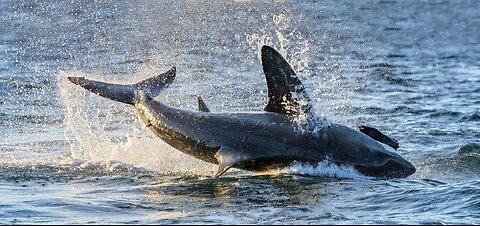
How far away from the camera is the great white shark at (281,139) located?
42.4 feet

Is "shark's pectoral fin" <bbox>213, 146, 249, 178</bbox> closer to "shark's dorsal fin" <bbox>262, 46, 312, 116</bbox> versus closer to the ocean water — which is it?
the ocean water

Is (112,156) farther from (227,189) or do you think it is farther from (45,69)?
(45,69)

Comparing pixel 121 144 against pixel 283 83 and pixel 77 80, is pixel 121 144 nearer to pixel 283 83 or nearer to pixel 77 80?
pixel 77 80

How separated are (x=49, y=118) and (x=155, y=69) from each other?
30.2ft

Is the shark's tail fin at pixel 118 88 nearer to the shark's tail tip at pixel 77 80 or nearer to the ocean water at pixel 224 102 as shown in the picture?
the shark's tail tip at pixel 77 80

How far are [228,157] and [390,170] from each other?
218 centimetres

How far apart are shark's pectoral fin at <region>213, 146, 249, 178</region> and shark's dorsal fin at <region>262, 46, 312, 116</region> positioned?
34.4 inches

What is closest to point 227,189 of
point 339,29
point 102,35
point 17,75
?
point 17,75

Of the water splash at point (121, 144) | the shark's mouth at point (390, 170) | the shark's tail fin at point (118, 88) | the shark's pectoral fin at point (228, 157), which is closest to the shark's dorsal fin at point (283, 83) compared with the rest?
the shark's pectoral fin at point (228, 157)

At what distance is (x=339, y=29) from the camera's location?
3859 centimetres

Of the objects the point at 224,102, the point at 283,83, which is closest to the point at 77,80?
the point at 283,83

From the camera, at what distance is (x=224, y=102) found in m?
21.8

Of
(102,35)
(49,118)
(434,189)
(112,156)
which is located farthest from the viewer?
(102,35)

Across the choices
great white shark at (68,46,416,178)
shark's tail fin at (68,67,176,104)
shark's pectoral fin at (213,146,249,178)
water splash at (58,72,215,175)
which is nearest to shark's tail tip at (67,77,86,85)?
shark's tail fin at (68,67,176,104)
